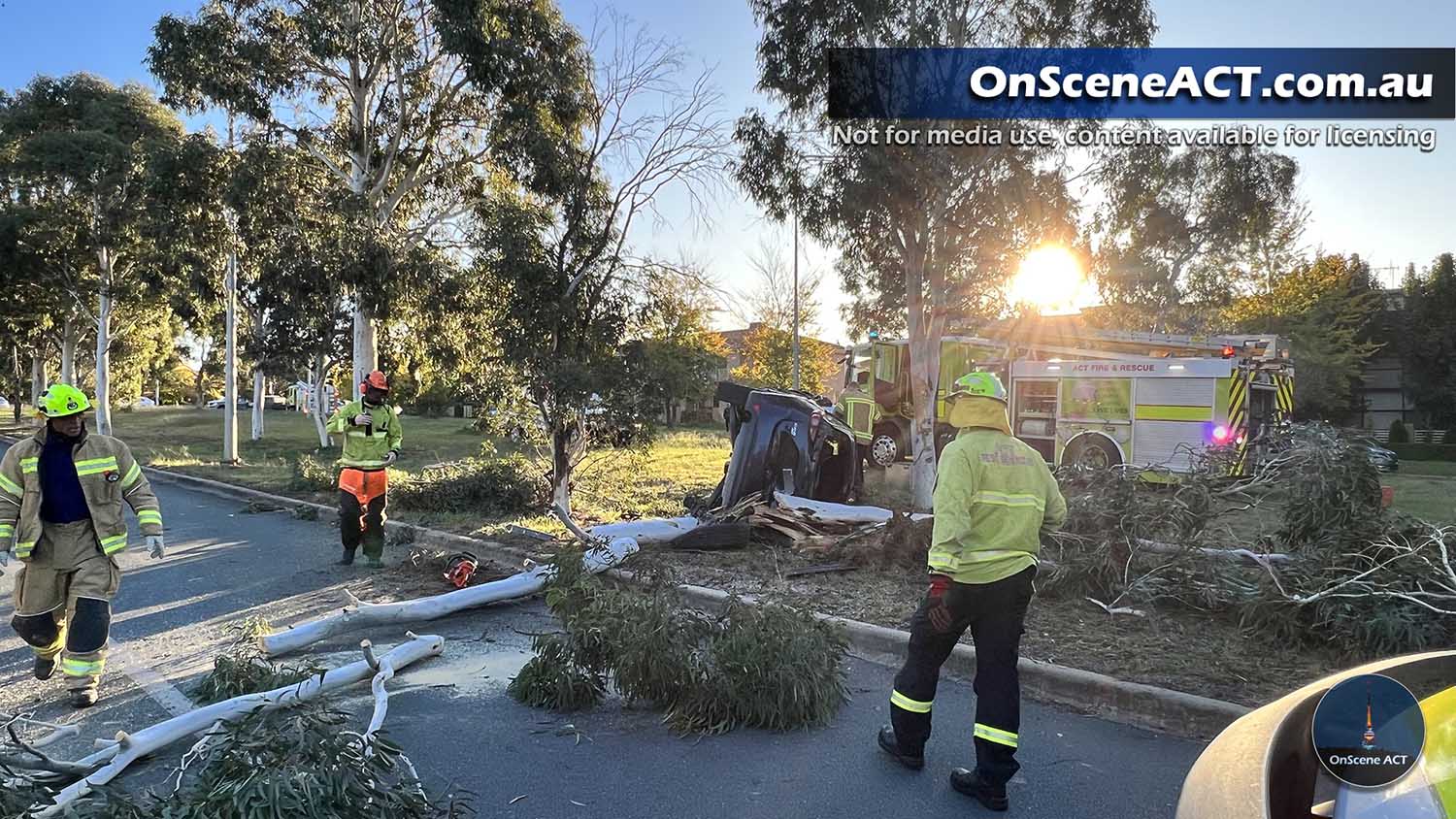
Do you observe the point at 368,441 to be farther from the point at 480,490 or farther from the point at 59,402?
the point at 480,490

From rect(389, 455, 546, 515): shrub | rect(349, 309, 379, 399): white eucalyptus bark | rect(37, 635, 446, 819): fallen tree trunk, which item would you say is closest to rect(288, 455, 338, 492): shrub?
rect(349, 309, 379, 399): white eucalyptus bark

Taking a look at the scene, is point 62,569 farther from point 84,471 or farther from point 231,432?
point 231,432

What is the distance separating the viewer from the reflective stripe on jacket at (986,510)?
3.48m

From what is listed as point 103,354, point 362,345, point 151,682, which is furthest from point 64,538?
point 103,354

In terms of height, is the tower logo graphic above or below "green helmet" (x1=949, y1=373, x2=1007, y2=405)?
below

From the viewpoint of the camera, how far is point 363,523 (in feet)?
25.7

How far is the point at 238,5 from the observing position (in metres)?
13.9

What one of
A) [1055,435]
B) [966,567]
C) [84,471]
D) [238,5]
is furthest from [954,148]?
[238,5]

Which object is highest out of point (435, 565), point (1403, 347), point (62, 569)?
point (1403, 347)

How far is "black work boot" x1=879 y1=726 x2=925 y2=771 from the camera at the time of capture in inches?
145

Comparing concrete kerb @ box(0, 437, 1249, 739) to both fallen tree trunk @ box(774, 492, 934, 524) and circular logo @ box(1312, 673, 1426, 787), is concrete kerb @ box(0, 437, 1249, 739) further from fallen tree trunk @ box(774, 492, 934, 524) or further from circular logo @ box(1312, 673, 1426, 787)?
circular logo @ box(1312, 673, 1426, 787)

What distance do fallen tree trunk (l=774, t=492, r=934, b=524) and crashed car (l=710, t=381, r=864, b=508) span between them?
425 mm

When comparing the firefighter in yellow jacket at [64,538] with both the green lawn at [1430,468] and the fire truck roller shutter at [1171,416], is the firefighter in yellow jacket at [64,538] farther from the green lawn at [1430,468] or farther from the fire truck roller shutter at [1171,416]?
the green lawn at [1430,468]

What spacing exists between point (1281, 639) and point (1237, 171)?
37.5ft
